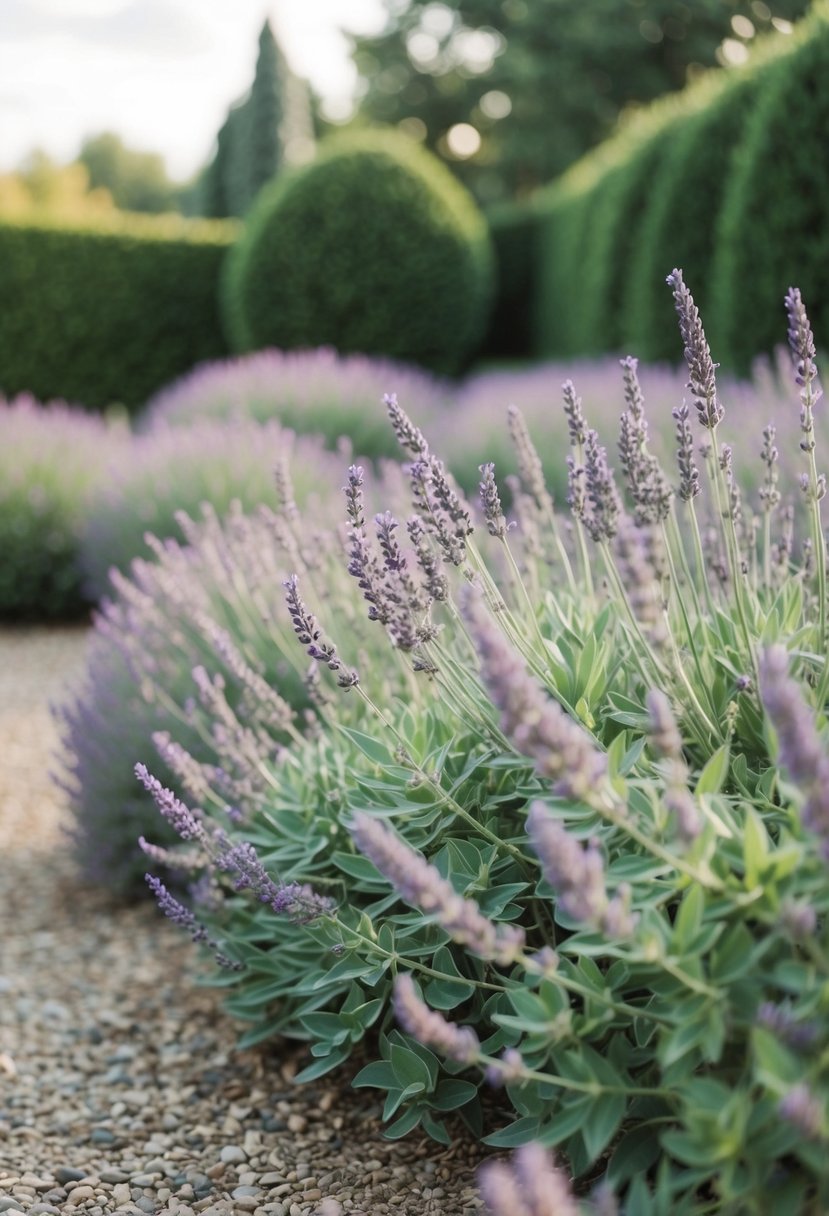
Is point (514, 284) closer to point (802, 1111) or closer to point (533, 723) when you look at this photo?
point (533, 723)

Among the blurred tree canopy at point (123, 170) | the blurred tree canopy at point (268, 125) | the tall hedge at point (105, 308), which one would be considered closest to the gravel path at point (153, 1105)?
the tall hedge at point (105, 308)

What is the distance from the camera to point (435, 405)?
7.93m

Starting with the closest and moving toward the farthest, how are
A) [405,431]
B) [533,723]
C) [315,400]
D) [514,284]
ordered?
[533,723] < [405,431] < [315,400] < [514,284]

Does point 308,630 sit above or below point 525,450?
below

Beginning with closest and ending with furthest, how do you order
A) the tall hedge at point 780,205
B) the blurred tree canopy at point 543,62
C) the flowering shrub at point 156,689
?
the flowering shrub at point 156,689 < the tall hedge at point 780,205 < the blurred tree canopy at point 543,62

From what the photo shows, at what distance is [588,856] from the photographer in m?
1.12

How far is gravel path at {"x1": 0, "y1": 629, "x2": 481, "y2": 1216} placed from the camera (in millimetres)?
1878

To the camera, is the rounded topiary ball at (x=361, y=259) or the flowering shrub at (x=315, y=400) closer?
the flowering shrub at (x=315, y=400)

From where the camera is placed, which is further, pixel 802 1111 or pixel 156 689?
pixel 156 689

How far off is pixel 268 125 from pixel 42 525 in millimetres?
12281

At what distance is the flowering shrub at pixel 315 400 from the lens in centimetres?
739

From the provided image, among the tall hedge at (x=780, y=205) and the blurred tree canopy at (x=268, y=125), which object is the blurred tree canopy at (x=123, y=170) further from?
the tall hedge at (x=780, y=205)

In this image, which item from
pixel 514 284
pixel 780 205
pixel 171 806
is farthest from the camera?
pixel 514 284

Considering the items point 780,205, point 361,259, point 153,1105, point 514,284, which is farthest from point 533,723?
point 514,284
